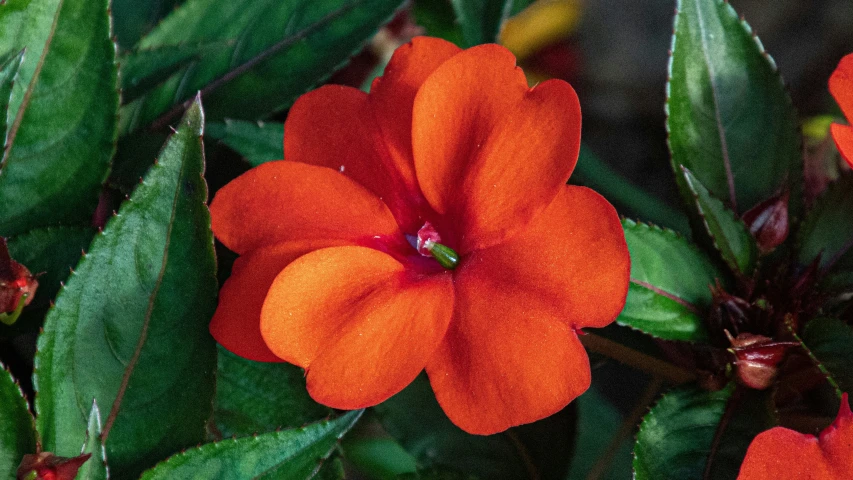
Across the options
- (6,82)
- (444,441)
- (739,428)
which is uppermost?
(6,82)

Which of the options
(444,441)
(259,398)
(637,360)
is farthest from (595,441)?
(259,398)

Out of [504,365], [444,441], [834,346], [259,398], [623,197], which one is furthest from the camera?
[623,197]

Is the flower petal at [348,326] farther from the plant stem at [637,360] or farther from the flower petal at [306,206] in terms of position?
the plant stem at [637,360]

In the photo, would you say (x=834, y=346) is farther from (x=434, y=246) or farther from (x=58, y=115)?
(x=58, y=115)

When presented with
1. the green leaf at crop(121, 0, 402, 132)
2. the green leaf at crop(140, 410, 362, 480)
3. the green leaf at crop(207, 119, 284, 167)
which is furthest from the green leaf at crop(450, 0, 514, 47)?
the green leaf at crop(140, 410, 362, 480)

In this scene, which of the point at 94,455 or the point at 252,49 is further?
the point at 252,49

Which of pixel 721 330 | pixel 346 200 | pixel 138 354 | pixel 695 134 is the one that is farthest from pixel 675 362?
pixel 138 354

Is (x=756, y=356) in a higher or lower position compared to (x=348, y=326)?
lower
